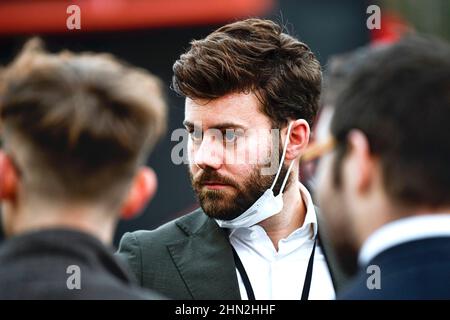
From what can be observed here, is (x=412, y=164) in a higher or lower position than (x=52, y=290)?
higher

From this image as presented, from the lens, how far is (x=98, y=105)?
1.83 metres

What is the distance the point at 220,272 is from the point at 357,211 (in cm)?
95

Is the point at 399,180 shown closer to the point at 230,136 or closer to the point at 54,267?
the point at 54,267

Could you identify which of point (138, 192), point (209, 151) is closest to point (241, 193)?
point (209, 151)

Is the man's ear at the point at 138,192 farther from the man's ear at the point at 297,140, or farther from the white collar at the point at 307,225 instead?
the man's ear at the point at 297,140

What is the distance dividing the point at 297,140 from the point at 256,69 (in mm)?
302

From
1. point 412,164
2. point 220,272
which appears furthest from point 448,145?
point 220,272

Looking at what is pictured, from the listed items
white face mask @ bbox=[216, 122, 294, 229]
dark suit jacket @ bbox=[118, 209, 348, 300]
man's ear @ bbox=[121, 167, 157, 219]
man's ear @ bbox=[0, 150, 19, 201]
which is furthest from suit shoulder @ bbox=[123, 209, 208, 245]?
man's ear @ bbox=[0, 150, 19, 201]

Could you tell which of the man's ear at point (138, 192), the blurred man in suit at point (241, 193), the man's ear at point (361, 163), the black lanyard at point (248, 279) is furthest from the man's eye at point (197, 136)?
the man's ear at point (361, 163)

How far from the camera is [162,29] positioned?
6957mm

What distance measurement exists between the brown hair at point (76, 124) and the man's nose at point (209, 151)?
2.93 ft

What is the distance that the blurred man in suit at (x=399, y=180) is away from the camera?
1805 mm
